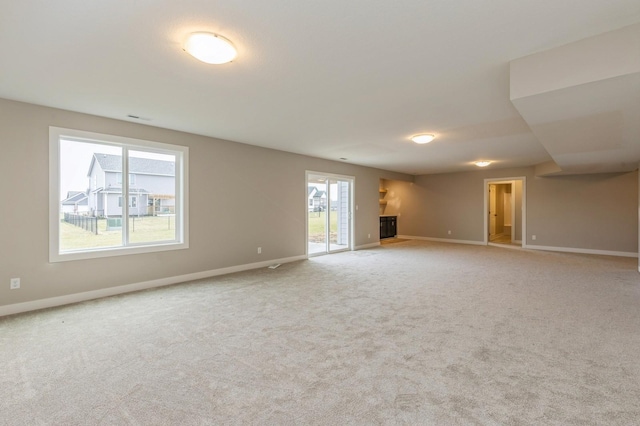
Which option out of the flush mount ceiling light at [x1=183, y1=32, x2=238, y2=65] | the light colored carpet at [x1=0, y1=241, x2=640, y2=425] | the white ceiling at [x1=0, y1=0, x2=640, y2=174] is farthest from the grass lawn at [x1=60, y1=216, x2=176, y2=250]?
the flush mount ceiling light at [x1=183, y1=32, x2=238, y2=65]

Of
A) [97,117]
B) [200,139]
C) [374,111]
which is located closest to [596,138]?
[374,111]

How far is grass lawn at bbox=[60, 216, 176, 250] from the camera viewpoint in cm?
375

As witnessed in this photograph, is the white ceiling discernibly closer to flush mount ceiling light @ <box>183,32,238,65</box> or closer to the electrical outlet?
flush mount ceiling light @ <box>183,32,238,65</box>

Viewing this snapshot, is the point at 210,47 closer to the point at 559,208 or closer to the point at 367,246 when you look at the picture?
the point at 367,246

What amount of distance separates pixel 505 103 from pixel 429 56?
161 cm

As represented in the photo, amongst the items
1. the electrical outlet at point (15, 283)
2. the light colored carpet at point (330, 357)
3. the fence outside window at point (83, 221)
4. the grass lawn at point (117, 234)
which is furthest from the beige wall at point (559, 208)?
the electrical outlet at point (15, 283)

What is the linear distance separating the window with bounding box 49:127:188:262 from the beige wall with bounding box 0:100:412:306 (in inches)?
4.0

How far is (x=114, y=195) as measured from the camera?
4145 mm

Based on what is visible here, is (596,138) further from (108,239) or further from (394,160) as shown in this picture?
(108,239)

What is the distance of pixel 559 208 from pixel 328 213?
6145 mm

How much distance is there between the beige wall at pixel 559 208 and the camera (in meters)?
7.03

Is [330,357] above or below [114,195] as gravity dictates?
below

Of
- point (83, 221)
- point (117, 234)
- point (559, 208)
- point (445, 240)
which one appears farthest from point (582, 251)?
point (83, 221)

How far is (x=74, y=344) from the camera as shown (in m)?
2.56
